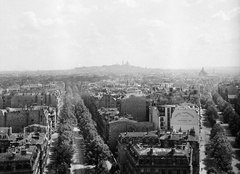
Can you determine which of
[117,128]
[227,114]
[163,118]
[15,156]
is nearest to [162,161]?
[15,156]

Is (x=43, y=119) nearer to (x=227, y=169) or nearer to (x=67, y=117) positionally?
(x=67, y=117)

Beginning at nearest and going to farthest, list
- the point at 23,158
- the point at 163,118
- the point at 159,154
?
the point at 23,158, the point at 159,154, the point at 163,118

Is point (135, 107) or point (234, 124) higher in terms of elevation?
point (135, 107)

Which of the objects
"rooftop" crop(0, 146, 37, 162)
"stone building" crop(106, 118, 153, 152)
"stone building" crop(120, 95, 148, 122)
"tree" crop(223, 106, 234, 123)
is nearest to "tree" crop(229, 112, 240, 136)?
"tree" crop(223, 106, 234, 123)

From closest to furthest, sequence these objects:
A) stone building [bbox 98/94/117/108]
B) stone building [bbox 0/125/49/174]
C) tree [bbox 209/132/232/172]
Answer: stone building [bbox 0/125/49/174] < tree [bbox 209/132/232/172] < stone building [bbox 98/94/117/108]

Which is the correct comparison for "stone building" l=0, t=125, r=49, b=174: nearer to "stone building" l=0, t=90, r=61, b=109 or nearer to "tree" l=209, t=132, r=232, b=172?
"tree" l=209, t=132, r=232, b=172

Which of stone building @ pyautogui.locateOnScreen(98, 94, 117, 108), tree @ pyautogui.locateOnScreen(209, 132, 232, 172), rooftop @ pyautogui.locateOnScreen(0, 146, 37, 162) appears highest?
stone building @ pyautogui.locateOnScreen(98, 94, 117, 108)

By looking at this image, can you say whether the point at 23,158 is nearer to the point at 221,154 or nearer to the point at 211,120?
the point at 221,154

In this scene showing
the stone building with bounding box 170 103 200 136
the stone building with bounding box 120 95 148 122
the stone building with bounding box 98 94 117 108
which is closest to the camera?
the stone building with bounding box 170 103 200 136

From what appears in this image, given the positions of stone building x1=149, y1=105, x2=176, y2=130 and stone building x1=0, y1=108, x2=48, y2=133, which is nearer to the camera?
stone building x1=149, y1=105, x2=176, y2=130

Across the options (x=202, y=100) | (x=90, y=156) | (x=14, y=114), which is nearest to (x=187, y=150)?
(x=90, y=156)

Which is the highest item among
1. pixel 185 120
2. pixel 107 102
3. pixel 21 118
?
pixel 107 102

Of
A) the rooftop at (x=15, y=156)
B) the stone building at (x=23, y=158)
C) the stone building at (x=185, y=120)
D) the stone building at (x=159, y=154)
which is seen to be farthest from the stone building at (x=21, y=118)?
the rooftop at (x=15, y=156)
